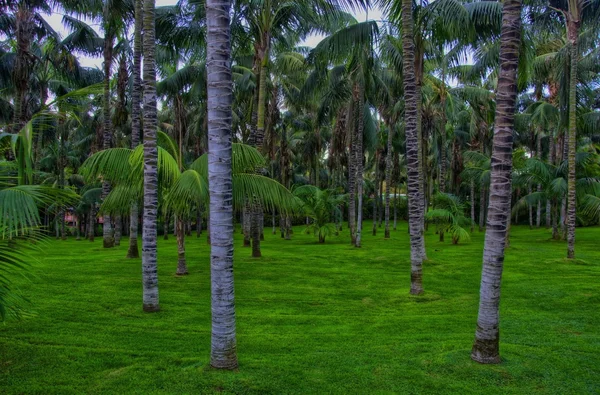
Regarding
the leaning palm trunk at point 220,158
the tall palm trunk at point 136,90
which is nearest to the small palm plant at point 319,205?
the tall palm trunk at point 136,90

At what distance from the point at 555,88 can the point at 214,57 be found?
2652 cm

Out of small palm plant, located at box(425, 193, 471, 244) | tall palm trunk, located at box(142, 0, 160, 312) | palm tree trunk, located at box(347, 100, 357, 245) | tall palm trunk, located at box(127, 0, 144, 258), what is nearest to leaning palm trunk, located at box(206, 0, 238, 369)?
tall palm trunk, located at box(142, 0, 160, 312)

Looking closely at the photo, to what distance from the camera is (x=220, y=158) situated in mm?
4980

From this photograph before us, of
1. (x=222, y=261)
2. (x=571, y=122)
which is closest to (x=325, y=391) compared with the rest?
(x=222, y=261)

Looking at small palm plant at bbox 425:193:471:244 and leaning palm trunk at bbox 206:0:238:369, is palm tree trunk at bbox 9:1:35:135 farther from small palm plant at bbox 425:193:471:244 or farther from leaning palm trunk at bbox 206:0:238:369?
small palm plant at bbox 425:193:471:244

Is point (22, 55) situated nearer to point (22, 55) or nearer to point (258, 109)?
point (22, 55)

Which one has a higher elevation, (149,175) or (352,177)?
(352,177)

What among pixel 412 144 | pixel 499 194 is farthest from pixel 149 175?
pixel 499 194

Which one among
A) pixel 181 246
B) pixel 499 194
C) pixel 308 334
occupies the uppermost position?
pixel 499 194

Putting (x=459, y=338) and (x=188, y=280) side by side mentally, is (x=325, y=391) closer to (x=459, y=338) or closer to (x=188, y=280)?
(x=459, y=338)

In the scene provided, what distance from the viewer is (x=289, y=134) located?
42.8m

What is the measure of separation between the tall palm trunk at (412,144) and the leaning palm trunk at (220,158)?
583 centimetres

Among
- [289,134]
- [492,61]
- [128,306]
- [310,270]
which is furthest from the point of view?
[289,134]

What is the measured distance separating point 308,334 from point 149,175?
3966 millimetres
